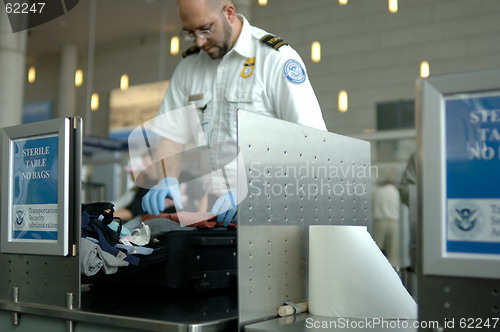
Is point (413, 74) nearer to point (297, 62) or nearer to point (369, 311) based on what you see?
point (297, 62)

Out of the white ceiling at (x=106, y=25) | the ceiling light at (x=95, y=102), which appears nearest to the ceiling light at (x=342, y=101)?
the white ceiling at (x=106, y=25)

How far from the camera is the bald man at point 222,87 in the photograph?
4.04 feet

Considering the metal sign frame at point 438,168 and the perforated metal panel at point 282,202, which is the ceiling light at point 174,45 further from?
the metal sign frame at point 438,168

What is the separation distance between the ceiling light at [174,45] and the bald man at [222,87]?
505 cm

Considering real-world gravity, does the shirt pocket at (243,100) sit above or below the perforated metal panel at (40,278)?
above

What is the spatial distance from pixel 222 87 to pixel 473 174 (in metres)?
0.89

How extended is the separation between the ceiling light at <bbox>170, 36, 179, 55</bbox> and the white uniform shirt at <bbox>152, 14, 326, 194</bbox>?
5.04 meters

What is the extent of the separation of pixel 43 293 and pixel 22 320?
0.31 ft

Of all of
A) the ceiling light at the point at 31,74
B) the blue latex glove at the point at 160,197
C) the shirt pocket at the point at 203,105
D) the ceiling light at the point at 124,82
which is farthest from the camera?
the ceiling light at the point at 124,82

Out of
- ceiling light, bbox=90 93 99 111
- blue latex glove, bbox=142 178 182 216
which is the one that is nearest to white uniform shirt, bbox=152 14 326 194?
blue latex glove, bbox=142 178 182 216

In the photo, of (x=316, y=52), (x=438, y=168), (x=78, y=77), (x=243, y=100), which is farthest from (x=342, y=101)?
(x=438, y=168)

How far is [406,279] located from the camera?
9.02 feet

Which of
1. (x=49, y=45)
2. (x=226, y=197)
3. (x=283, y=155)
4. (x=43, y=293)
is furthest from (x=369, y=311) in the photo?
(x=49, y=45)

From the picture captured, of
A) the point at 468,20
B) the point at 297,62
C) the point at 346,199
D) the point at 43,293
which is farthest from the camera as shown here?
the point at 468,20
